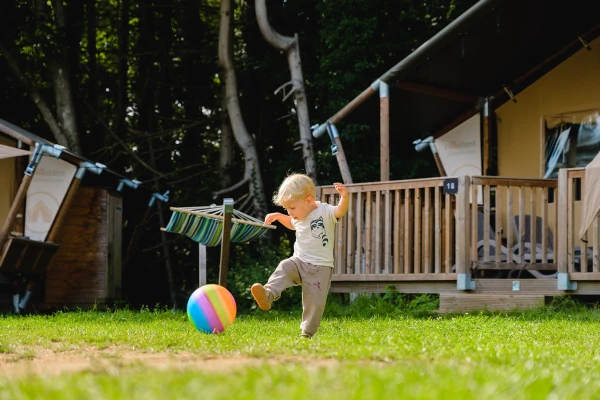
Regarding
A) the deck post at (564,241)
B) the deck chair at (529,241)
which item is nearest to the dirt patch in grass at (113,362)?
the deck post at (564,241)

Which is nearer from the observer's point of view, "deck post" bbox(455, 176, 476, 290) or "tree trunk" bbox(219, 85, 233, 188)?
"deck post" bbox(455, 176, 476, 290)

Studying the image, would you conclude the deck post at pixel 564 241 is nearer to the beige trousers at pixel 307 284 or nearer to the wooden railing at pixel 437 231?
the wooden railing at pixel 437 231

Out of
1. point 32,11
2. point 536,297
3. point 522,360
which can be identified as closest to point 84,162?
point 32,11

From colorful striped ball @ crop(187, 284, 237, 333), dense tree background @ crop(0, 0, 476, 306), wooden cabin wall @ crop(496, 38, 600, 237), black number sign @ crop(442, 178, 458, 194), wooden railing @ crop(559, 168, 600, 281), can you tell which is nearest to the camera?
colorful striped ball @ crop(187, 284, 237, 333)

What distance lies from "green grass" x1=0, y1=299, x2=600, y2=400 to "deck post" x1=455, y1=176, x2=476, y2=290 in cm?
200

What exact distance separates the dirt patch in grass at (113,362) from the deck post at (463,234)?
6.11 m

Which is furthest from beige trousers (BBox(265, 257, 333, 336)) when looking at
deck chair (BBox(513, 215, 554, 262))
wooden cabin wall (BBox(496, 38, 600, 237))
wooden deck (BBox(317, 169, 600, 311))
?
wooden cabin wall (BBox(496, 38, 600, 237))

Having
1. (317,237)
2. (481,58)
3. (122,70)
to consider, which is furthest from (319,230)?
(122,70)

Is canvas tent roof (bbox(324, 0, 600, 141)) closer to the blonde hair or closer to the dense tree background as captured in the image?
the dense tree background

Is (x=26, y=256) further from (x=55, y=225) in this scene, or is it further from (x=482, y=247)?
(x=482, y=247)

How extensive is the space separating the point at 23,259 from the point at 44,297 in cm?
238

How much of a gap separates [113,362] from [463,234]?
23.4 ft

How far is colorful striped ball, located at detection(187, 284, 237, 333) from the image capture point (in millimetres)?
7562

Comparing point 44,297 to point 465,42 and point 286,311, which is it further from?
point 465,42
